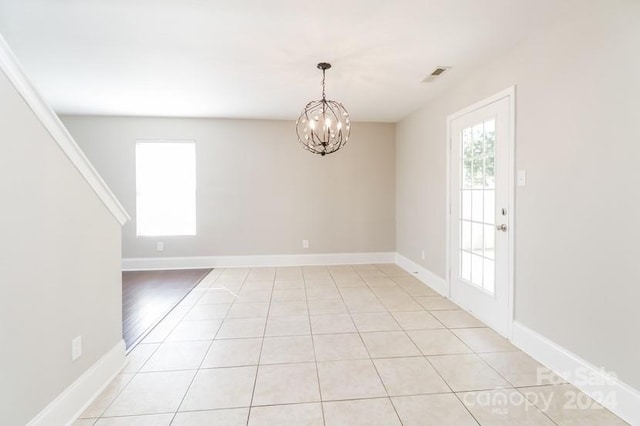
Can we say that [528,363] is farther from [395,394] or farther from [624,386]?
[395,394]

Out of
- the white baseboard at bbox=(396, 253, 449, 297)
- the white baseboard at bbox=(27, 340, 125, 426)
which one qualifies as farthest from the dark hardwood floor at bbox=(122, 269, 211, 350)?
the white baseboard at bbox=(396, 253, 449, 297)

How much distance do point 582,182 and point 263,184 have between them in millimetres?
4236

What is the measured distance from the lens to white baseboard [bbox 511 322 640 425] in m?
1.70

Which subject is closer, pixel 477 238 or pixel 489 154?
pixel 489 154

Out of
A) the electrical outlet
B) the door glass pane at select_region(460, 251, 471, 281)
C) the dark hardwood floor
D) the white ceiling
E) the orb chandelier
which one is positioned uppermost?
the white ceiling

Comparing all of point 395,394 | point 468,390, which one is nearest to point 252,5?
point 395,394

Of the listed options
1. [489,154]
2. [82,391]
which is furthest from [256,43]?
[82,391]

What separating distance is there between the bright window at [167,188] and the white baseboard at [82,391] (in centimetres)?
315

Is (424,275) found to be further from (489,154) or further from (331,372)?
(331,372)

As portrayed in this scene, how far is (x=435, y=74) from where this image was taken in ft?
10.6

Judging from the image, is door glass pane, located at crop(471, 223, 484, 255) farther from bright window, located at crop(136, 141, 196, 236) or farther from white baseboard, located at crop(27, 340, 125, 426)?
bright window, located at crop(136, 141, 196, 236)

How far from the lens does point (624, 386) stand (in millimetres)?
1727

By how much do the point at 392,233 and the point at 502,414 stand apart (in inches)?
153

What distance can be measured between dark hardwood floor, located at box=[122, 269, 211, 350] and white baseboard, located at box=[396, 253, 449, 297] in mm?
3218
